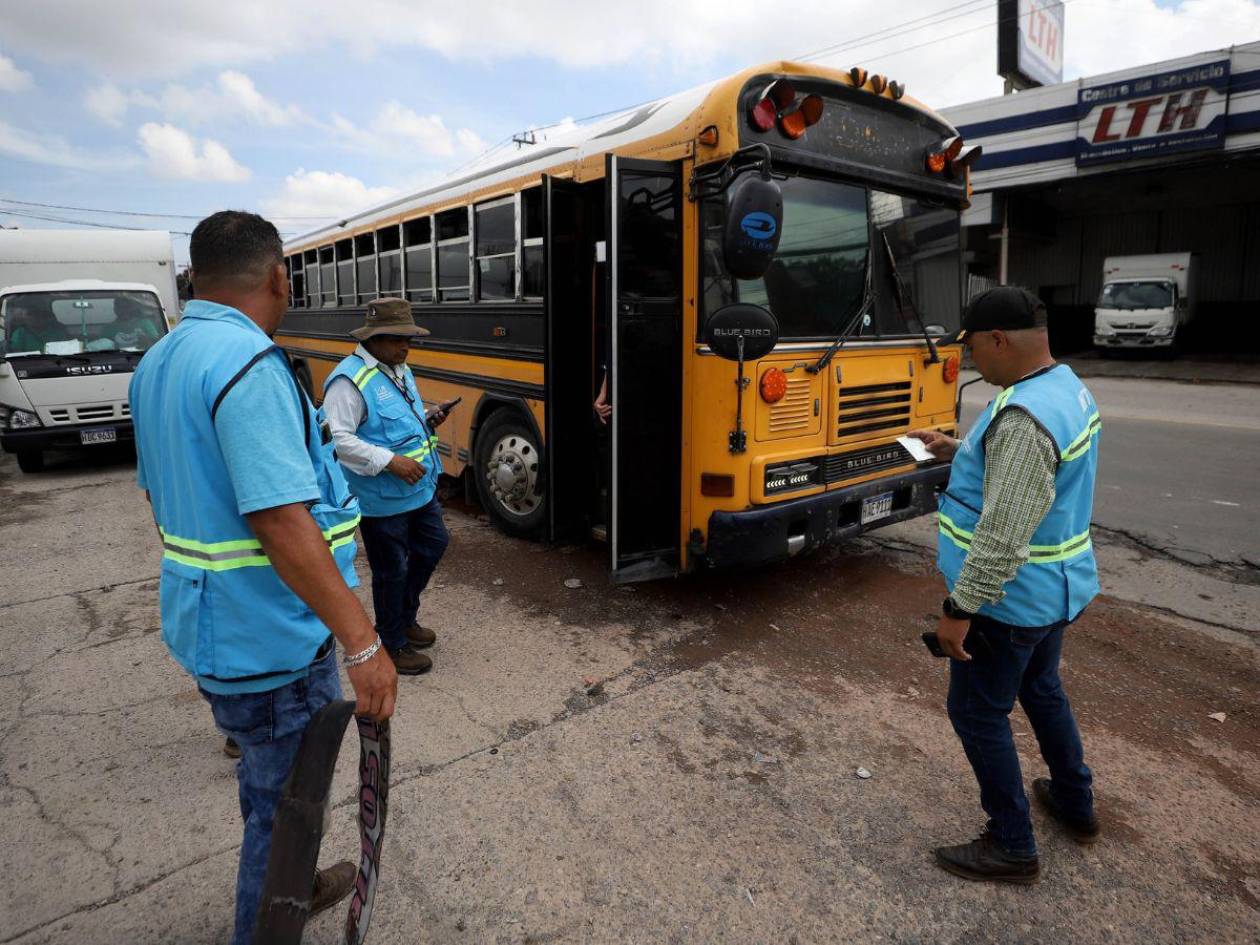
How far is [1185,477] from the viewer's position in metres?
7.84

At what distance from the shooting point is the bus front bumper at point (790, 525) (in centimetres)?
418

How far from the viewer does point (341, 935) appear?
2324 millimetres

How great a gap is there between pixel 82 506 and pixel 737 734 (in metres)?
6.99

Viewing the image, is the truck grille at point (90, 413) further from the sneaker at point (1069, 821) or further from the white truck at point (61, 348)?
the sneaker at point (1069, 821)

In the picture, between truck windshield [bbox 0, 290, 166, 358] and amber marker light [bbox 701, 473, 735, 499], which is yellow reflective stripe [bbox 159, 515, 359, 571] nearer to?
amber marker light [bbox 701, 473, 735, 499]

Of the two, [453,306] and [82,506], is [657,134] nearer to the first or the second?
[453,306]

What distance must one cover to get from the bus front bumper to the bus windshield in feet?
3.03

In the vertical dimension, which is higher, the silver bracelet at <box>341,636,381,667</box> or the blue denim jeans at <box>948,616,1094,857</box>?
the silver bracelet at <box>341,636,381,667</box>

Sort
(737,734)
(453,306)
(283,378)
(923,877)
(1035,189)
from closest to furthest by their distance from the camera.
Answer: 1. (283,378)
2. (923,877)
3. (737,734)
4. (453,306)
5. (1035,189)

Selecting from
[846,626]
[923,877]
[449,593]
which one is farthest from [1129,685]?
[449,593]

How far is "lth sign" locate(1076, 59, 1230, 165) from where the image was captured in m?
17.8

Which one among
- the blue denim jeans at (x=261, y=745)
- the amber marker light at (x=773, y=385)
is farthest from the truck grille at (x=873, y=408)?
the blue denim jeans at (x=261, y=745)

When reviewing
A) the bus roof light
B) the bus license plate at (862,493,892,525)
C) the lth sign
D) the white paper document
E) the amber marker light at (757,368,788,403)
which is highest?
the lth sign

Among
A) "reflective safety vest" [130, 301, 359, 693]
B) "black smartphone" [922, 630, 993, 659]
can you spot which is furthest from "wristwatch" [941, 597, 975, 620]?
"reflective safety vest" [130, 301, 359, 693]
